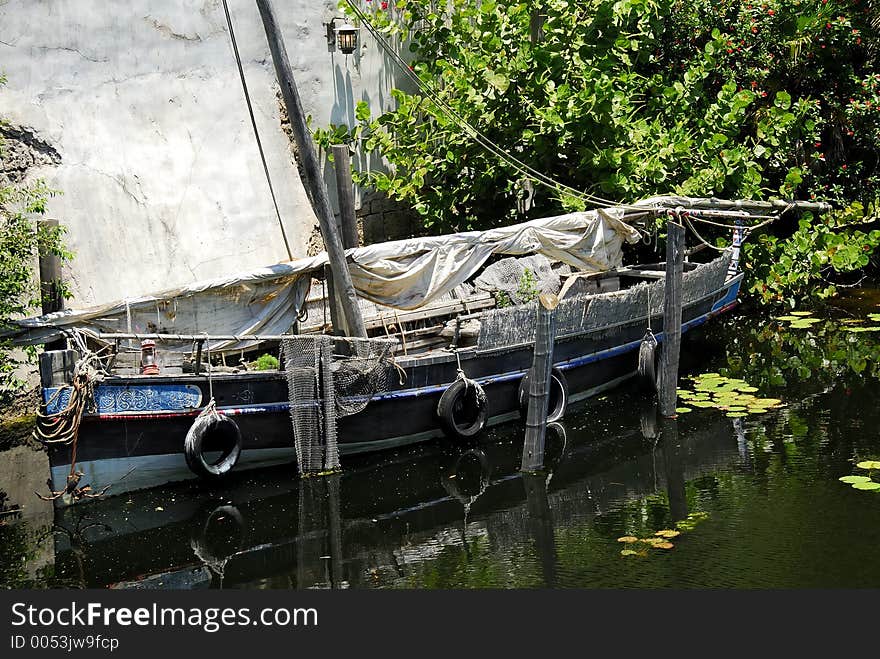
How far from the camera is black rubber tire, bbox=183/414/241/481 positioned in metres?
8.50

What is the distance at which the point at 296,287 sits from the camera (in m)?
9.45

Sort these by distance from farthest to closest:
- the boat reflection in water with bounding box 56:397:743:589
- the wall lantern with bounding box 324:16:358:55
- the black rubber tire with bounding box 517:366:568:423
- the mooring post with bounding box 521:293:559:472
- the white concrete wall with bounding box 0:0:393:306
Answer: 1. the wall lantern with bounding box 324:16:358:55
2. the white concrete wall with bounding box 0:0:393:306
3. the black rubber tire with bounding box 517:366:568:423
4. the mooring post with bounding box 521:293:559:472
5. the boat reflection in water with bounding box 56:397:743:589

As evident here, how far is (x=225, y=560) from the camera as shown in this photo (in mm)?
7566

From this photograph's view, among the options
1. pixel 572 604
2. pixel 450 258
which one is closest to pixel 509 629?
pixel 572 604

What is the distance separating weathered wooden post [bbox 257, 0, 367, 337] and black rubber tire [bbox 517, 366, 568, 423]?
1.80 metres

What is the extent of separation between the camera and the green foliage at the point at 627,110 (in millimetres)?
12828

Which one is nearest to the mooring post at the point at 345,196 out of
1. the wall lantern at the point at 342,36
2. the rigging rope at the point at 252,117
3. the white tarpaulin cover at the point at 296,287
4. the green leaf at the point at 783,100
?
the rigging rope at the point at 252,117

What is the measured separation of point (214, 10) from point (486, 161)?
3.69m

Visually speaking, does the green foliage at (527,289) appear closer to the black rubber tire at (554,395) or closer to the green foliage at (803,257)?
the black rubber tire at (554,395)

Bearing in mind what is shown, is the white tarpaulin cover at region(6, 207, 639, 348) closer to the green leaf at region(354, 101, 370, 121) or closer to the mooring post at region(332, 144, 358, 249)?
the mooring post at region(332, 144, 358, 249)

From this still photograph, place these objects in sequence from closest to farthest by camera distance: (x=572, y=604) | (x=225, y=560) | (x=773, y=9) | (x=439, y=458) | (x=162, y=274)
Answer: (x=572, y=604)
(x=225, y=560)
(x=439, y=458)
(x=162, y=274)
(x=773, y=9)

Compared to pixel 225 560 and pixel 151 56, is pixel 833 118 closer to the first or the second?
pixel 151 56

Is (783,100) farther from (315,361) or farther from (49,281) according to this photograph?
(49,281)

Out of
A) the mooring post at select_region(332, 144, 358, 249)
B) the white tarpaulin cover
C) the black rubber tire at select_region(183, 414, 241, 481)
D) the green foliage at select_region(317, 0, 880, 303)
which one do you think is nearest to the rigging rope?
the mooring post at select_region(332, 144, 358, 249)
